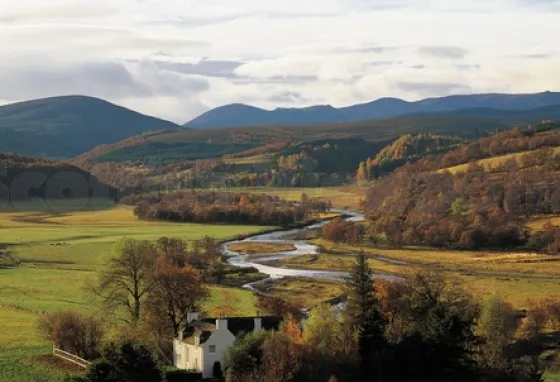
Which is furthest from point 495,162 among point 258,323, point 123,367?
point 123,367

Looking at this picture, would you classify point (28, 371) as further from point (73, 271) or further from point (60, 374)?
point (73, 271)

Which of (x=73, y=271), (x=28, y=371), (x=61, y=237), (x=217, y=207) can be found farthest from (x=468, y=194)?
(x=28, y=371)

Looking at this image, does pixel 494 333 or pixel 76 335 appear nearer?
pixel 76 335

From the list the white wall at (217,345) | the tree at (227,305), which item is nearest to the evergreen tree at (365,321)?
the white wall at (217,345)

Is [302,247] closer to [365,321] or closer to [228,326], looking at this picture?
[365,321]

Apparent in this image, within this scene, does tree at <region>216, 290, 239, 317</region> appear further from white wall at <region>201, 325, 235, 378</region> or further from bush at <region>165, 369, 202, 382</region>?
bush at <region>165, 369, 202, 382</region>

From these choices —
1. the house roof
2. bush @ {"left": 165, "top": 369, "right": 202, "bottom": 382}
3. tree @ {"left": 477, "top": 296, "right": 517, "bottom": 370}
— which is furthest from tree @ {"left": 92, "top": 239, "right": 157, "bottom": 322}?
tree @ {"left": 477, "top": 296, "right": 517, "bottom": 370}
